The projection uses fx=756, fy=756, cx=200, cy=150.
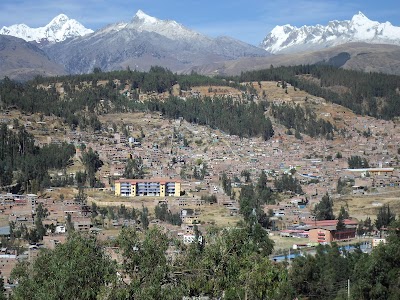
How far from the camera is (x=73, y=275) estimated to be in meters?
22.1

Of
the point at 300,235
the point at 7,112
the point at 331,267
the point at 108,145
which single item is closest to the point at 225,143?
the point at 108,145

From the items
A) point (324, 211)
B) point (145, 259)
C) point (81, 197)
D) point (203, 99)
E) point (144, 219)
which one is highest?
point (203, 99)

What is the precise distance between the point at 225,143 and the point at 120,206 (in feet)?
123

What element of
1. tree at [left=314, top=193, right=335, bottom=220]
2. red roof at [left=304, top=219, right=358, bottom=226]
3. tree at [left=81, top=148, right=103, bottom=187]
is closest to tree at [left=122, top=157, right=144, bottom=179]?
tree at [left=81, top=148, right=103, bottom=187]

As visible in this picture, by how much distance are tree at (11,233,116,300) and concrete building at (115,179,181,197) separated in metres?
48.7

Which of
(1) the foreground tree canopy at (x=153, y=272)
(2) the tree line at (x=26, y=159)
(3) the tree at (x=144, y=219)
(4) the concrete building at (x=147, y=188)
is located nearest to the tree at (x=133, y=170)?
(4) the concrete building at (x=147, y=188)

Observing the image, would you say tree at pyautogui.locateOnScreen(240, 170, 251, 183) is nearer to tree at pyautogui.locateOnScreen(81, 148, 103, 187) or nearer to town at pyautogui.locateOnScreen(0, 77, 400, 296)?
town at pyautogui.locateOnScreen(0, 77, 400, 296)

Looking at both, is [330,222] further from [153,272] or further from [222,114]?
[222,114]

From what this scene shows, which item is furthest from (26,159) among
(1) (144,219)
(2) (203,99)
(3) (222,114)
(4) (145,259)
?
(4) (145,259)

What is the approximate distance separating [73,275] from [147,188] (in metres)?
52.7

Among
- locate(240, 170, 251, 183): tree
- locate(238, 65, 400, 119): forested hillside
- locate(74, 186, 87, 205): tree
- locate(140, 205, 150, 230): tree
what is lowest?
locate(140, 205, 150, 230): tree

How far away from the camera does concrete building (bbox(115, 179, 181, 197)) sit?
73.7 m

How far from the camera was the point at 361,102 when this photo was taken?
133500 millimetres

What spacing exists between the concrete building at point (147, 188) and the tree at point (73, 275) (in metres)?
48.7
